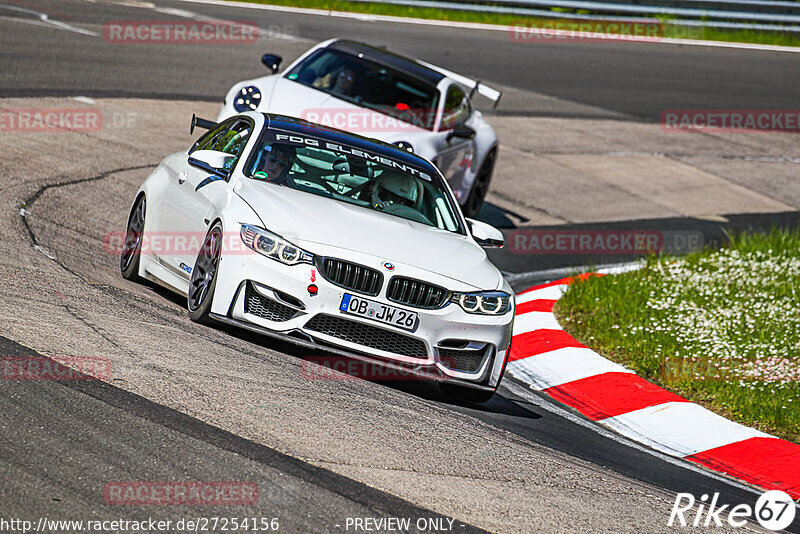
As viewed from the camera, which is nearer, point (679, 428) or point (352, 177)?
point (679, 428)

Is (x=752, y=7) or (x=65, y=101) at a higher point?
(x=752, y=7)

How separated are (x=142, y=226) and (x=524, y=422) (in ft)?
10.5

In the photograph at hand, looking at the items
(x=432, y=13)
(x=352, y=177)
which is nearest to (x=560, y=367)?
(x=352, y=177)

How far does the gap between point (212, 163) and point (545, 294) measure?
4214 millimetres

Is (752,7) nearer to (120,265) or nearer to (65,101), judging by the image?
(65,101)

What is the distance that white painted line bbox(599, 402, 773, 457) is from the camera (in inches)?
286

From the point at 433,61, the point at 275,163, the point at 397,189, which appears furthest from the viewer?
the point at 433,61

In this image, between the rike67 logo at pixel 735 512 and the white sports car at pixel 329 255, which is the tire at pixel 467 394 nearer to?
the white sports car at pixel 329 255

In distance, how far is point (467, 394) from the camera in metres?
7.34

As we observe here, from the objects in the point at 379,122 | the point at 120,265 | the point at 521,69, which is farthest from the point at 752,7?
the point at 120,265

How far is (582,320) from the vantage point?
384 inches

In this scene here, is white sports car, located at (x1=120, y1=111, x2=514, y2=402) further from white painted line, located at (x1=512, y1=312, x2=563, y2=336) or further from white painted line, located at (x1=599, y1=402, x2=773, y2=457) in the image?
white painted line, located at (x1=512, y1=312, x2=563, y2=336)

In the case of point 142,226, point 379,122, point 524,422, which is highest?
point 379,122

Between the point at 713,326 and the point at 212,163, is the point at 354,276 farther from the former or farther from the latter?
the point at 713,326
